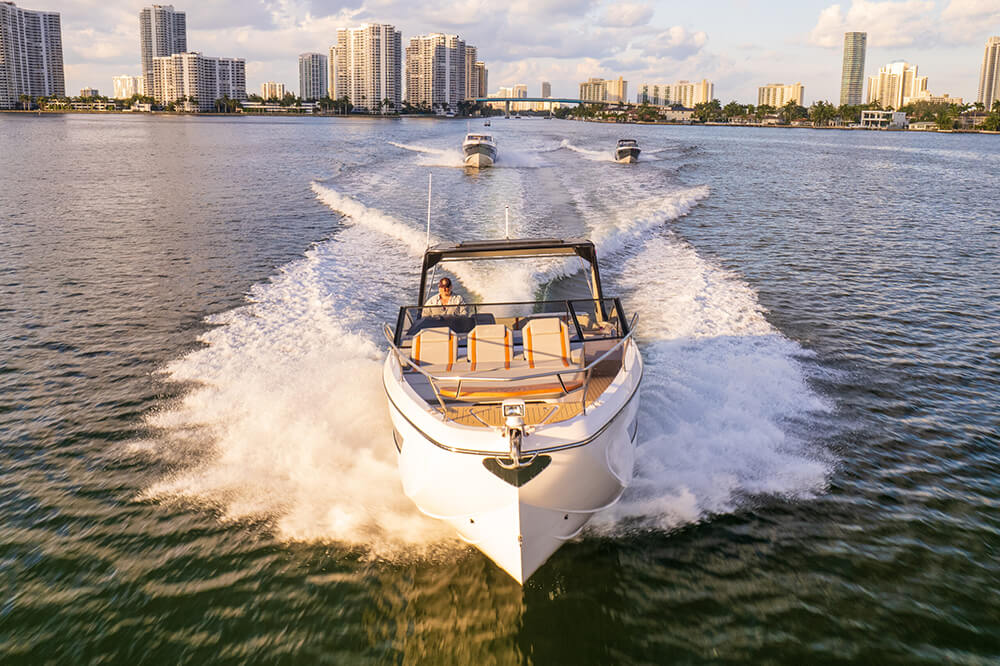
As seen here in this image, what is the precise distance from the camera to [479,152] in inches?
1654

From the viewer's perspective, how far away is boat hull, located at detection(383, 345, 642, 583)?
511 cm

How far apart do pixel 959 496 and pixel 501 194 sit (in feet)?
74.5

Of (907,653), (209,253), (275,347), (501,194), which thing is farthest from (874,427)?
(501,194)

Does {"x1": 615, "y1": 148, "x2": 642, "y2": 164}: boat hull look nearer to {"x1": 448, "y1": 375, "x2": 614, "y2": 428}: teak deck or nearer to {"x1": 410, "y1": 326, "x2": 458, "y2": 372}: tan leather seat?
{"x1": 410, "y1": 326, "x2": 458, "y2": 372}: tan leather seat

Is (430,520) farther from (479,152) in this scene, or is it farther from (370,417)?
(479,152)

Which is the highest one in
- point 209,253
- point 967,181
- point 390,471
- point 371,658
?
point 967,181

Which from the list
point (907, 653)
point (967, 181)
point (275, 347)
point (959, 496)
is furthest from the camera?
point (967, 181)

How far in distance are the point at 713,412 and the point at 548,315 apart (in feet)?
8.83

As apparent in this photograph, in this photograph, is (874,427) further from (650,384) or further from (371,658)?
(371,658)

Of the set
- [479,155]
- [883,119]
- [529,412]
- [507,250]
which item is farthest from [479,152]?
[883,119]

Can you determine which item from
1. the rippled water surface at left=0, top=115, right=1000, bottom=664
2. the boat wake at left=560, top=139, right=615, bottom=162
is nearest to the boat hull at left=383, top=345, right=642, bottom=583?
the rippled water surface at left=0, top=115, right=1000, bottom=664

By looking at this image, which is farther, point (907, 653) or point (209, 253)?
point (209, 253)

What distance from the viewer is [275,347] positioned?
11.0 m

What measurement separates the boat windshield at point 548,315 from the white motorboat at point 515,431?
0.11ft
